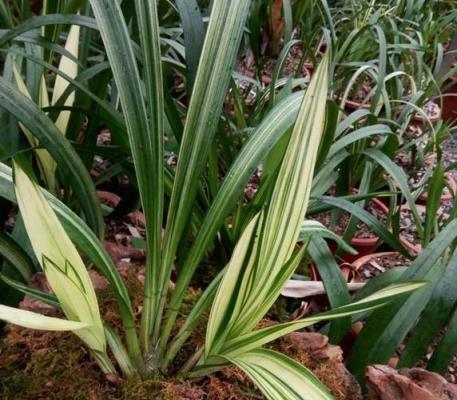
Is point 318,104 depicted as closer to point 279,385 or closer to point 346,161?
point 279,385

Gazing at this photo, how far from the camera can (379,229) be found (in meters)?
0.83

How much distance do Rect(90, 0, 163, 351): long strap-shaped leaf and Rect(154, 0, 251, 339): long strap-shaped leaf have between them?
2 centimetres

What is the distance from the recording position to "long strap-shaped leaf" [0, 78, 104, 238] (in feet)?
1.88

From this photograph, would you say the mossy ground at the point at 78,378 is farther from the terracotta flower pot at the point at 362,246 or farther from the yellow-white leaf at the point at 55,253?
the terracotta flower pot at the point at 362,246

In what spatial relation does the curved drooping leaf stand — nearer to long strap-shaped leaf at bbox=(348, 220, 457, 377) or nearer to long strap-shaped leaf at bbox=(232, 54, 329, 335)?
long strap-shaped leaf at bbox=(232, 54, 329, 335)

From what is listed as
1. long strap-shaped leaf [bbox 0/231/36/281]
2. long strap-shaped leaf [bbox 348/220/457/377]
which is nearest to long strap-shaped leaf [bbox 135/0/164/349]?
long strap-shaped leaf [bbox 0/231/36/281]

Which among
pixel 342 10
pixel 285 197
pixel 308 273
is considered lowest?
pixel 308 273

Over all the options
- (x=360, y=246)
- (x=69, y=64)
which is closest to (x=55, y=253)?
(x=69, y=64)

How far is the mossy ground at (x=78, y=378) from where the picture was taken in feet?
1.66

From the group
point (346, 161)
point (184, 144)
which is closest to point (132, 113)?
point (184, 144)

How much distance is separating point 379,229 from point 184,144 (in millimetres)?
457

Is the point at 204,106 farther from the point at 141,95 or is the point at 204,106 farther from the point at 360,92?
the point at 360,92

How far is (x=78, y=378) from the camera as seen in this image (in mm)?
521

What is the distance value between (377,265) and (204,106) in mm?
692
